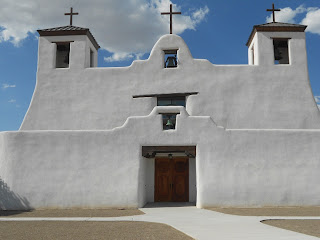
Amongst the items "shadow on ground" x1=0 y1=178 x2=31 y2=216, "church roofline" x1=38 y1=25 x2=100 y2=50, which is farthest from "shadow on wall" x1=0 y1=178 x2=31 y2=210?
"church roofline" x1=38 y1=25 x2=100 y2=50

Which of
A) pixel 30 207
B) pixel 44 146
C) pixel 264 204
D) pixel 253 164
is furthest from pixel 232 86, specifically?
pixel 30 207

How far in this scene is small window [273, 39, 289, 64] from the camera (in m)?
19.3

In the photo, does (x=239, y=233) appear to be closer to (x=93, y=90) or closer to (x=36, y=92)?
(x=93, y=90)

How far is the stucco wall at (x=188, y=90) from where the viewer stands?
1755cm

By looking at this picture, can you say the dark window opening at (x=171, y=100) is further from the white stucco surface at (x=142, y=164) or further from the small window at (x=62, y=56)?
the small window at (x=62, y=56)

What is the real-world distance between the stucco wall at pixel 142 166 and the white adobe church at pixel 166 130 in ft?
0.14

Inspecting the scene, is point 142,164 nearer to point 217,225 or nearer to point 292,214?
point 217,225

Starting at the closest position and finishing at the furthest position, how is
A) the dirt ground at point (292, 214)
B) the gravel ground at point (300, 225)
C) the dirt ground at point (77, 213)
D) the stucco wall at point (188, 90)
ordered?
1. the gravel ground at point (300, 225)
2. the dirt ground at point (292, 214)
3. the dirt ground at point (77, 213)
4. the stucco wall at point (188, 90)

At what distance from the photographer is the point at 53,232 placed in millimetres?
8922

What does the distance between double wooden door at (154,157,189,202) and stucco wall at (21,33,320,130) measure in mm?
2852

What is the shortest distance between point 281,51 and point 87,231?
15.4 m

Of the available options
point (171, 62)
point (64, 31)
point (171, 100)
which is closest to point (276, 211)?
point (171, 100)

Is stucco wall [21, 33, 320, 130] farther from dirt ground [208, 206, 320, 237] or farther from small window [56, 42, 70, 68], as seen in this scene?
dirt ground [208, 206, 320, 237]

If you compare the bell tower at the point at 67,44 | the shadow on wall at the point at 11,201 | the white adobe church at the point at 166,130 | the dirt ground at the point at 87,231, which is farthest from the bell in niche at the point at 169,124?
the shadow on wall at the point at 11,201
